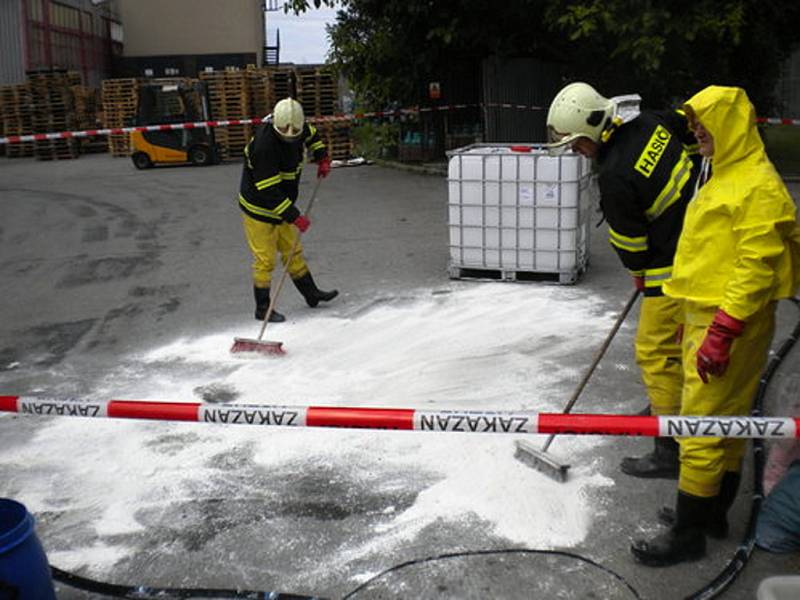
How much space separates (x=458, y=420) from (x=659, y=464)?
1.78 meters

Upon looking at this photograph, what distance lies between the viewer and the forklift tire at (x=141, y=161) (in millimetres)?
19828

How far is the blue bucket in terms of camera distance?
281 cm

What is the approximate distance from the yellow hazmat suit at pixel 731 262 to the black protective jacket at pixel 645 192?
0.59m

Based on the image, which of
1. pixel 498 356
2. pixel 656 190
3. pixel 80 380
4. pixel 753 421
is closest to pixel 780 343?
pixel 498 356

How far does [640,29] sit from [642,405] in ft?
28.9

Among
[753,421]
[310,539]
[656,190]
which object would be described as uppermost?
[656,190]

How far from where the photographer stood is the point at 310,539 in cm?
380

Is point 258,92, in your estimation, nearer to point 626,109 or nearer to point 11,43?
point 11,43

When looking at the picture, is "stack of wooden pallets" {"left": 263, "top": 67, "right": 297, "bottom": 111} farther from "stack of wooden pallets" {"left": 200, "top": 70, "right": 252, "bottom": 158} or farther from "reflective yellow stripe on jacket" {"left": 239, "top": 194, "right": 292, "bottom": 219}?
"reflective yellow stripe on jacket" {"left": 239, "top": 194, "right": 292, "bottom": 219}

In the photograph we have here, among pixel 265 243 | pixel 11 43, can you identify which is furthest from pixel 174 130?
pixel 265 243

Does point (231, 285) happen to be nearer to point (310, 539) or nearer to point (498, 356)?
point (498, 356)

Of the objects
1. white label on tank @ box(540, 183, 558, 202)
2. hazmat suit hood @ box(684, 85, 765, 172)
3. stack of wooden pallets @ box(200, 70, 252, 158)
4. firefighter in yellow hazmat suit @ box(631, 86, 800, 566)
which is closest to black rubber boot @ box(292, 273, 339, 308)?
white label on tank @ box(540, 183, 558, 202)

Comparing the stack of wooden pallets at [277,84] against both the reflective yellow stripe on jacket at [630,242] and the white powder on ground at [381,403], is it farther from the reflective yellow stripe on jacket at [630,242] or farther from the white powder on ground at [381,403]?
the reflective yellow stripe on jacket at [630,242]

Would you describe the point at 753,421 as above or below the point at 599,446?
above
